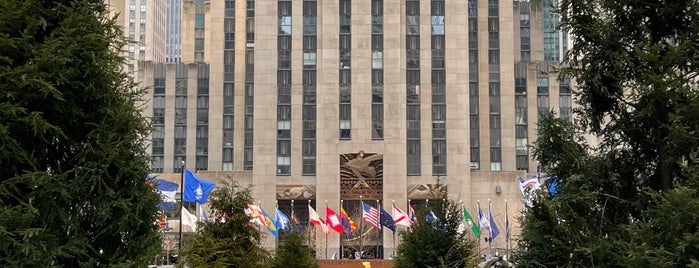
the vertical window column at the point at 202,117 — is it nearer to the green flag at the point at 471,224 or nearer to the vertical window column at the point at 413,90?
the vertical window column at the point at 413,90

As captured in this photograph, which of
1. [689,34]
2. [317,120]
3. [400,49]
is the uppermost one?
[400,49]

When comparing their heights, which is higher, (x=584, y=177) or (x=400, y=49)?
(x=400, y=49)

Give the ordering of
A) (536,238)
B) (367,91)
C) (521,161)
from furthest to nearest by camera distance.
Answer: (521,161) → (367,91) → (536,238)

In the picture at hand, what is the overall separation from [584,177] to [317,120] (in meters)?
76.8

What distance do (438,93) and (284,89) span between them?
16.8 metres

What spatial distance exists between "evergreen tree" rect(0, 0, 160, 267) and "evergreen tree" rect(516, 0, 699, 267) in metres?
6.94

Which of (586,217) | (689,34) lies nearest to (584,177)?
(586,217)

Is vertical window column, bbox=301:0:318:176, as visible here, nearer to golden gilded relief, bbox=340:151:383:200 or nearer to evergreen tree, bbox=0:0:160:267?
golden gilded relief, bbox=340:151:383:200

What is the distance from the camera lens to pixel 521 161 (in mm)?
99688

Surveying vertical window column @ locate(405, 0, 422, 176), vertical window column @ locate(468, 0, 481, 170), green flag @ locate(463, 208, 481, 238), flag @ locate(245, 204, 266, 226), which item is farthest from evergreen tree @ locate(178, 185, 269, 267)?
vertical window column @ locate(468, 0, 481, 170)

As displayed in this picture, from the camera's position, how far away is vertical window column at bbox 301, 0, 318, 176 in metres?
90.8

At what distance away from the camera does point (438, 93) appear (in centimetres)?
9138

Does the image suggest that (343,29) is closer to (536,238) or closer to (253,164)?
(253,164)

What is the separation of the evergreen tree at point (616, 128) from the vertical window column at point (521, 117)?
84734 mm
